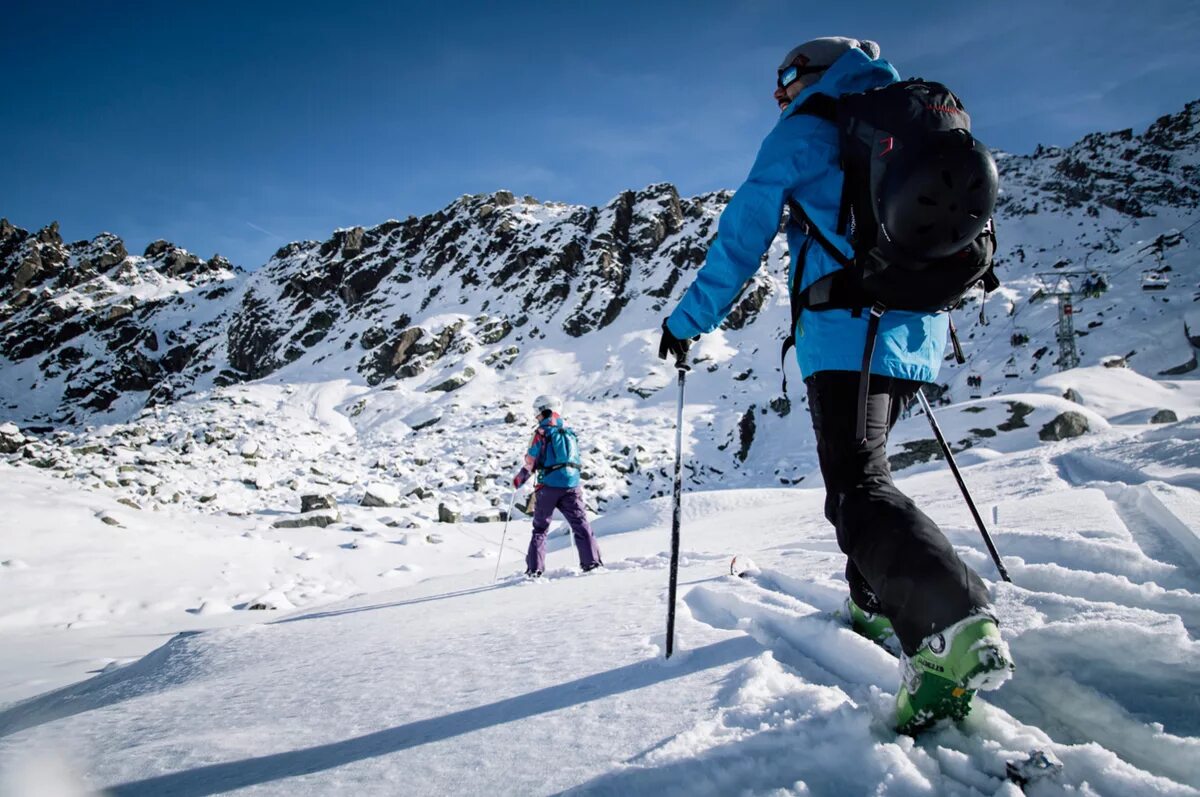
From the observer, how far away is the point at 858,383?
4.99ft

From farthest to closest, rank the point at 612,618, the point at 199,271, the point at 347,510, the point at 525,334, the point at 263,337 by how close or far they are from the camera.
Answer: the point at 199,271 < the point at 263,337 < the point at 525,334 < the point at 347,510 < the point at 612,618

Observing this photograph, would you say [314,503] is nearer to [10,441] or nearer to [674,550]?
[674,550]

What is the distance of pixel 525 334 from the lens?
35000 millimetres

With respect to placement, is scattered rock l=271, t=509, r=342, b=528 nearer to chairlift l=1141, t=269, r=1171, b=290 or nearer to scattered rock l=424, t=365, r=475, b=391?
scattered rock l=424, t=365, r=475, b=391

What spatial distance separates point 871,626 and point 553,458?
12.5 ft

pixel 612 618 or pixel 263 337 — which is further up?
pixel 263 337

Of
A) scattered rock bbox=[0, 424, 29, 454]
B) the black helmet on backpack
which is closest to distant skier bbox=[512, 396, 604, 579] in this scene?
the black helmet on backpack

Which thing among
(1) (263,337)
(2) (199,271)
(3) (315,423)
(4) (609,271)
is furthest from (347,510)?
(2) (199,271)

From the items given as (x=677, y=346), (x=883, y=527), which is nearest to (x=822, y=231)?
(x=677, y=346)

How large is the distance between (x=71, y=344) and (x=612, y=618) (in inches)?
2836

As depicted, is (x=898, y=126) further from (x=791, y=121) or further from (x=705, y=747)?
(x=705, y=747)

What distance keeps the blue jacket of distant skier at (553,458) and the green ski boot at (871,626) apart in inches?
143

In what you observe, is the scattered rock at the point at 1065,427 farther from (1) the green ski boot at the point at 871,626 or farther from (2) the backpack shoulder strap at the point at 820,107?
(2) the backpack shoulder strap at the point at 820,107

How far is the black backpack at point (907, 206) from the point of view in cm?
129
